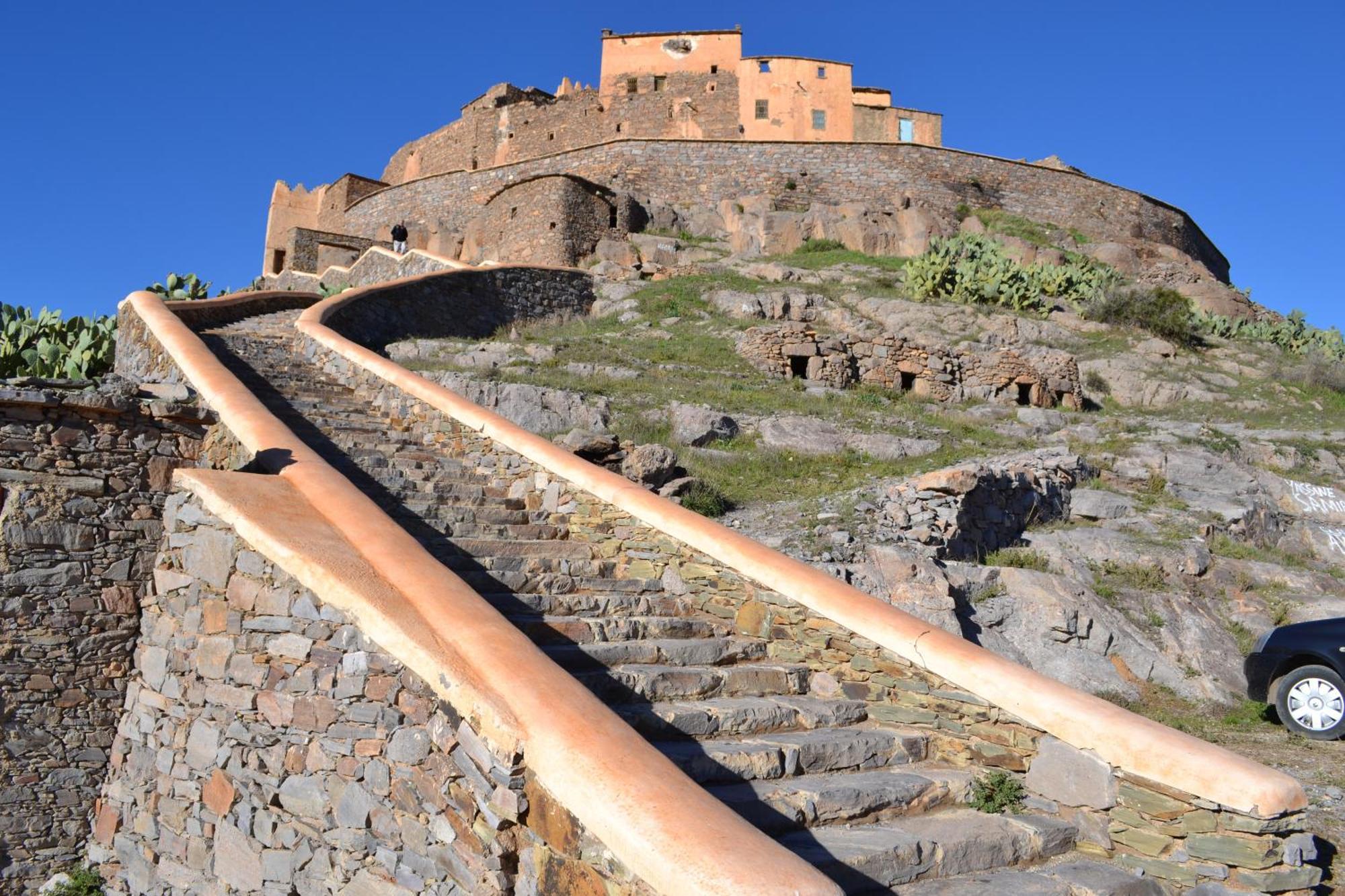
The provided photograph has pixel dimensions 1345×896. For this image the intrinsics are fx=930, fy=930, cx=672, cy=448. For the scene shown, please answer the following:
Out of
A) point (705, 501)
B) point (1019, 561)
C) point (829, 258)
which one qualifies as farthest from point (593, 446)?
point (829, 258)

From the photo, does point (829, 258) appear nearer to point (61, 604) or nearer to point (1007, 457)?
point (1007, 457)

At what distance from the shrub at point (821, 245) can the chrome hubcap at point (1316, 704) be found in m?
23.0

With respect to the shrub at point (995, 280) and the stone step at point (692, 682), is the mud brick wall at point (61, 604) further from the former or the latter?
the shrub at point (995, 280)

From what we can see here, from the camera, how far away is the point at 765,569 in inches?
227

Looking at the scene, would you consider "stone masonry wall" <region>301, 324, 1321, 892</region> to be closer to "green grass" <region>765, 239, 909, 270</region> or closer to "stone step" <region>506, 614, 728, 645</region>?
"stone step" <region>506, 614, 728, 645</region>

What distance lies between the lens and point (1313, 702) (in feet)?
22.5

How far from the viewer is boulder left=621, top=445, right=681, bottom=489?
406 inches

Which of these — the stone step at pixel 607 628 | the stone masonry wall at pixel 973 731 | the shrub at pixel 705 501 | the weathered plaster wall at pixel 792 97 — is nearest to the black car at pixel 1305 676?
the stone masonry wall at pixel 973 731

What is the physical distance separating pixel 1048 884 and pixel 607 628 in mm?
2576

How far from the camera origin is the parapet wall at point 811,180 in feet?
108

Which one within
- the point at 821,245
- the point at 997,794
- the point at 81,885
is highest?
the point at 821,245

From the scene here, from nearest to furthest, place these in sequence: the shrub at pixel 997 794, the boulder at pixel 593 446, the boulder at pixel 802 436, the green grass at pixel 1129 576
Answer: the shrub at pixel 997 794, the green grass at pixel 1129 576, the boulder at pixel 593 446, the boulder at pixel 802 436

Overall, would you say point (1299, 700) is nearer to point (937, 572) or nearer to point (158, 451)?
point (937, 572)

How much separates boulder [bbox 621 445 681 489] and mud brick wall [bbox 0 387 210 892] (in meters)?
5.18
